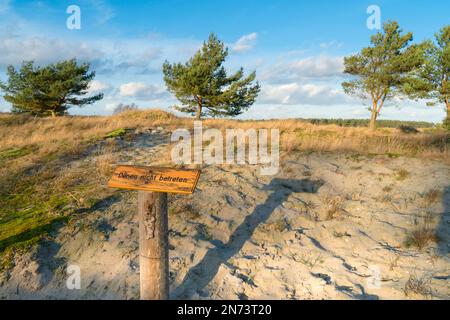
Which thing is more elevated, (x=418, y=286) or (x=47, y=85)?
(x=47, y=85)

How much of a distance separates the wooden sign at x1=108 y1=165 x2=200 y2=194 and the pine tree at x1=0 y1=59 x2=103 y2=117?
2385 centimetres

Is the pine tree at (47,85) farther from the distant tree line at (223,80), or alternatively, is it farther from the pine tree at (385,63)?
the pine tree at (385,63)

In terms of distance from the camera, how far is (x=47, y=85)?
24625 millimetres

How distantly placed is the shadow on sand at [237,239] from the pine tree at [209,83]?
1686cm

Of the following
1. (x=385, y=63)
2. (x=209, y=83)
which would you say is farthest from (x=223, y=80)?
(x=385, y=63)

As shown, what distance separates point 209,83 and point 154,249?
20.3 meters

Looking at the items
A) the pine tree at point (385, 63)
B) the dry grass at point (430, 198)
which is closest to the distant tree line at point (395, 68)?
the pine tree at point (385, 63)

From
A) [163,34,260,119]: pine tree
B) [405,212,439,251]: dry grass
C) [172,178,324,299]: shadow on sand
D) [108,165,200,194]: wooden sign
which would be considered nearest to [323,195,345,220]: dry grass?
[172,178,324,299]: shadow on sand

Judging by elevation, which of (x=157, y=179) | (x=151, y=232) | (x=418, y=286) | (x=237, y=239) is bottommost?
(x=418, y=286)

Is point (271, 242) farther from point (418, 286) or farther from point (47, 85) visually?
point (47, 85)
